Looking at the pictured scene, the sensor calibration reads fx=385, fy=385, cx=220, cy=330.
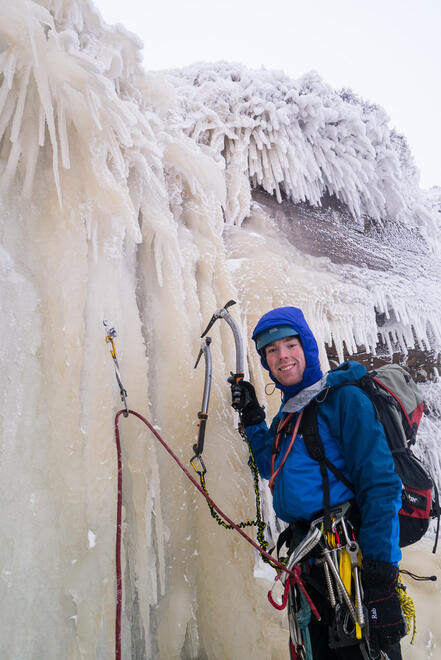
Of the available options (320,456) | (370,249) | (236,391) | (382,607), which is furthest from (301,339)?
(370,249)

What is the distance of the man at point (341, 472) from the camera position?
4.69 feet

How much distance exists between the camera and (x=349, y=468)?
5.29 ft

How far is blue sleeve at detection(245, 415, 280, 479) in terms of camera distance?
218 centimetres

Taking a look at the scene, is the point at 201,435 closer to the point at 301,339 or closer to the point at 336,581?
the point at 301,339

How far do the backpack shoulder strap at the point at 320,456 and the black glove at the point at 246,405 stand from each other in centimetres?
57

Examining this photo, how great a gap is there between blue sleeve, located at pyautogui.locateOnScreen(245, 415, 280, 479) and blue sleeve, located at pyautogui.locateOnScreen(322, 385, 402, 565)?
60 cm

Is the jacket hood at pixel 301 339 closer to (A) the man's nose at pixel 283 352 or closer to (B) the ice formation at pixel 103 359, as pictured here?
(A) the man's nose at pixel 283 352

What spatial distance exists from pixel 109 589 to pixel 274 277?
270 centimetres

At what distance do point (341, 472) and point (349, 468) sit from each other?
4 centimetres

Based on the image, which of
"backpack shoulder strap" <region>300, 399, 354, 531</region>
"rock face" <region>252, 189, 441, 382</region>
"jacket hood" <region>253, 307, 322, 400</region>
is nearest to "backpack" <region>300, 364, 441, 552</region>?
"backpack shoulder strap" <region>300, 399, 354, 531</region>

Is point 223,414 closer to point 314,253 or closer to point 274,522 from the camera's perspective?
point 274,522

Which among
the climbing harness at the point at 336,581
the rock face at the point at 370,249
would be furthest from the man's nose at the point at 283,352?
the rock face at the point at 370,249

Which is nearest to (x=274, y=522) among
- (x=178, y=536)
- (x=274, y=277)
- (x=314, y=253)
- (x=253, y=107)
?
(x=178, y=536)

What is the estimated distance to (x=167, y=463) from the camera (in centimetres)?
224
